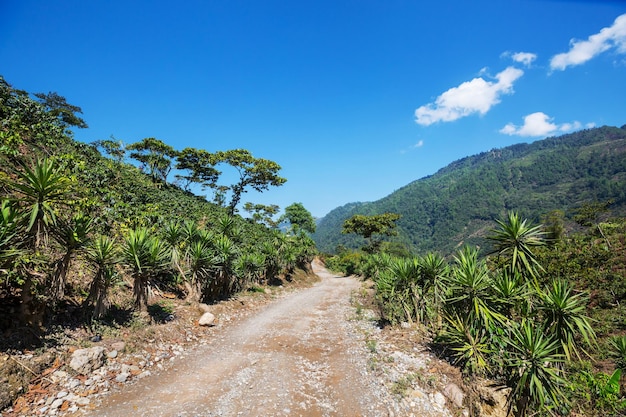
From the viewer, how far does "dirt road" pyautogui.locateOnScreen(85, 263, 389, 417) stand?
5.24 m

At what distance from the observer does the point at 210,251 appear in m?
11.6

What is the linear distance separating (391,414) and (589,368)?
25.8ft

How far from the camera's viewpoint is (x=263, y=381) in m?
6.39

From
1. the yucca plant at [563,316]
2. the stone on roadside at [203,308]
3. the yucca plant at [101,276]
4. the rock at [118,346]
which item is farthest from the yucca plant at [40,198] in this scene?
the yucca plant at [563,316]

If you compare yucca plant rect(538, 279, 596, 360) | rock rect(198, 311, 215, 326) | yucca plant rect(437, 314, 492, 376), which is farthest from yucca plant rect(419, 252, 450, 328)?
rock rect(198, 311, 215, 326)

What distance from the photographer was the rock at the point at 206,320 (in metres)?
9.80

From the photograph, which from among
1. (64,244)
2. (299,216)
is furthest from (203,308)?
(299,216)

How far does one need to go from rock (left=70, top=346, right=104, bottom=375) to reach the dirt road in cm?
87

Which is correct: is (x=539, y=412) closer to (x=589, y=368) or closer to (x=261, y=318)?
(x=589, y=368)

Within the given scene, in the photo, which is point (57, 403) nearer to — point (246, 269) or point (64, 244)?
point (64, 244)

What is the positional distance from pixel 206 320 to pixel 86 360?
4.43 m

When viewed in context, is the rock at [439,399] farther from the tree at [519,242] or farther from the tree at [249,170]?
the tree at [249,170]

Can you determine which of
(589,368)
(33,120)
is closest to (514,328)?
(589,368)

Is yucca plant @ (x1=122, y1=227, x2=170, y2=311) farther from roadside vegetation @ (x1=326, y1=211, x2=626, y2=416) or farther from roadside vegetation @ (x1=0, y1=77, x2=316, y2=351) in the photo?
roadside vegetation @ (x1=326, y1=211, x2=626, y2=416)
